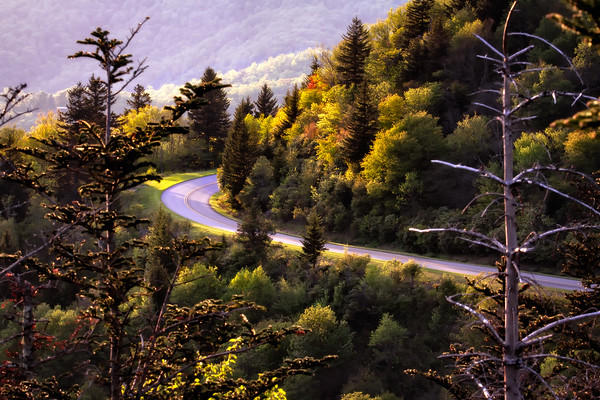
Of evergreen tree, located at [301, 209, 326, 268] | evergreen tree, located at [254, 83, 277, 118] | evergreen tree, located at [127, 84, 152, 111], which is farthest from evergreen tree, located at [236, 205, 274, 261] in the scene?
evergreen tree, located at [254, 83, 277, 118]

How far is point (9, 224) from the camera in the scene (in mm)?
32188

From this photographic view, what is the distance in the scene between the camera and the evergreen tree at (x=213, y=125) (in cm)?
5638

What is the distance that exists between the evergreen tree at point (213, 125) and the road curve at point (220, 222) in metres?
7.13

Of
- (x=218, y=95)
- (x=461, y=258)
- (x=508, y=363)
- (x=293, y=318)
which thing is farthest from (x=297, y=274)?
(x=218, y=95)

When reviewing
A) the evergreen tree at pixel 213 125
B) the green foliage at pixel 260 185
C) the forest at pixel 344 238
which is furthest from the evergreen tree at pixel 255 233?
the evergreen tree at pixel 213 125

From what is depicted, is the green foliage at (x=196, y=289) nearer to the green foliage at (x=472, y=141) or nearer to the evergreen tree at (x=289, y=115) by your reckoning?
the green foliage at (x=472, y=141)

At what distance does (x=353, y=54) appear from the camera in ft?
125

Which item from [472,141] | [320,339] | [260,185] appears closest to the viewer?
[320,339]

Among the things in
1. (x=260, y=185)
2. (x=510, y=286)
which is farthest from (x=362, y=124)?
(x=510, y=286)

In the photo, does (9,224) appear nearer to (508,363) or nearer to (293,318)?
(293,318)

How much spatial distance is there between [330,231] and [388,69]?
16743 mm

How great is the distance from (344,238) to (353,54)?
55.9 ft

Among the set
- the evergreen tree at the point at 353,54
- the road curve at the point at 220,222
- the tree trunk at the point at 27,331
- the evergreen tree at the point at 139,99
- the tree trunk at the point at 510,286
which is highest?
the evergreen tree at the point at 353,54

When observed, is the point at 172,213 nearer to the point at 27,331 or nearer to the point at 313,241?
the point at 313,241
